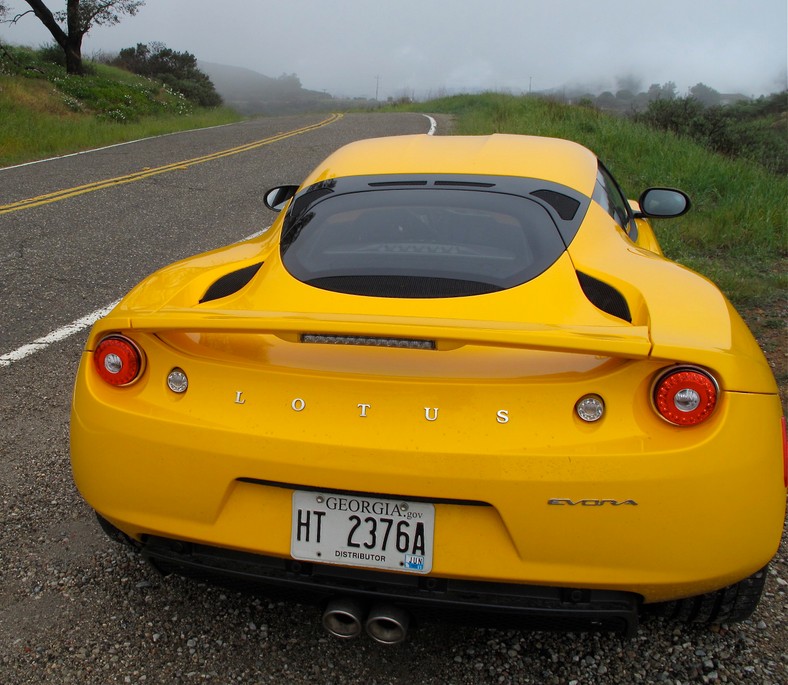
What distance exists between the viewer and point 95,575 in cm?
249

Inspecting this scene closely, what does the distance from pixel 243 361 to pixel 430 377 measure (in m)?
0.51

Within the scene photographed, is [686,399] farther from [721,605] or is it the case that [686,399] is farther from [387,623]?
[387,623]

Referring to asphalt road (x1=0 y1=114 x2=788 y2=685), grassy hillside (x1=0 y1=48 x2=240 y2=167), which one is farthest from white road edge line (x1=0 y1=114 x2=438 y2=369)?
grassy hillside (x1=0 y1=48 x2=240 y2=167)

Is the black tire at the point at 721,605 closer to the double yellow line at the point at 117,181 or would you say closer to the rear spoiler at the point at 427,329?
the rear spoiler at the point at 427,329

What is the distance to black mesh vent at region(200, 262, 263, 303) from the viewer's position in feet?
7.90

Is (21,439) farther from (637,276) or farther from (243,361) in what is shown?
(637,276)

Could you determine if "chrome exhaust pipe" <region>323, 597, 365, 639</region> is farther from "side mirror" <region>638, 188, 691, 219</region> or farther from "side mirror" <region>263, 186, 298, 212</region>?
"side mirror" <region>638, 188, 691, 219</region>

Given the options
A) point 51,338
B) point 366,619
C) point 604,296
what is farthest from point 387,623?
point 51,338

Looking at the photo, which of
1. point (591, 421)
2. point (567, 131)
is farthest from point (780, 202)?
point (591, 421)

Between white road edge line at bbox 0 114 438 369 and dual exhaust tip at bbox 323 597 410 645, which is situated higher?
dual exhaust tip at bbox 323 597 410 645

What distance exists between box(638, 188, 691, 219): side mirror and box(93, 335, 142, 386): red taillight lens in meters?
2.72

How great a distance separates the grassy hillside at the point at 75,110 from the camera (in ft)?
46.8

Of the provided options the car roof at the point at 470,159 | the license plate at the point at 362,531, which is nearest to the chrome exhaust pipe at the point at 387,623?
the license plate at the point at 362,531

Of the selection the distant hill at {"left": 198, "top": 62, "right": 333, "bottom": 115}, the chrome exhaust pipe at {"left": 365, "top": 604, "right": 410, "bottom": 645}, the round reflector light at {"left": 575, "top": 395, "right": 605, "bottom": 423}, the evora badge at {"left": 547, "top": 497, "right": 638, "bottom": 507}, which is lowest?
the distant hill at {"left": 198, "top": 62, "right": 333, "bottom": 115}
